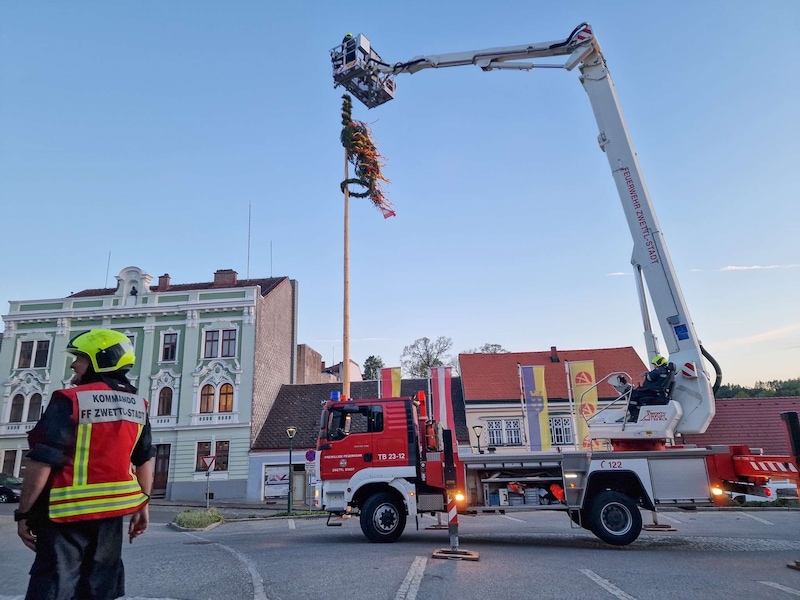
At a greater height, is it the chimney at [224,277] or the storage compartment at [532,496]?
the chimney at [224,277]

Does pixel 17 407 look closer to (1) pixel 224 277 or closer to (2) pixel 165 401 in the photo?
(2) pixel 165 401

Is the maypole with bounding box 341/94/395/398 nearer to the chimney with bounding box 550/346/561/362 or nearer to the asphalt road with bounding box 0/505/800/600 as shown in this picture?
the asphalt road with bounding box 0/505/800/600

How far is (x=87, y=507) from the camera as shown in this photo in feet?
9.41

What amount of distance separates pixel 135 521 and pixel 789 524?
1548 centimetres

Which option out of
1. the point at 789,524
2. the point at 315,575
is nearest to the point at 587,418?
the point at 315,575

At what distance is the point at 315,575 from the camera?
688cm

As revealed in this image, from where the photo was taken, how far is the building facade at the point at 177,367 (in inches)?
1107

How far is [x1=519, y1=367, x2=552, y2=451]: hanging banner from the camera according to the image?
2516 centimetres

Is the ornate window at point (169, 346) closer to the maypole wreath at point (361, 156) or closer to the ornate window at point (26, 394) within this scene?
the ornate window at point (26, 394)

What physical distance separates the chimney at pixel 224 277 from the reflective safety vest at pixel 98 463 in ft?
105

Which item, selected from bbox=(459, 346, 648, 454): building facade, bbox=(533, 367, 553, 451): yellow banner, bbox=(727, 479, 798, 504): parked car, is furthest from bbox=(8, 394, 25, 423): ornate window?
bbox=(727, 479, 798, 504): parked car

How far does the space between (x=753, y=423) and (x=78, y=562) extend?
100 ft

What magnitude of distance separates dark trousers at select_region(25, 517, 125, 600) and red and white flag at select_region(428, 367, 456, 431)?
77.5 feet

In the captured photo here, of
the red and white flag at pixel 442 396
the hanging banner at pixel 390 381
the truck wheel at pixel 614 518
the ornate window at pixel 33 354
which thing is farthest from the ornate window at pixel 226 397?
the truck wheel at pixel 614 518
